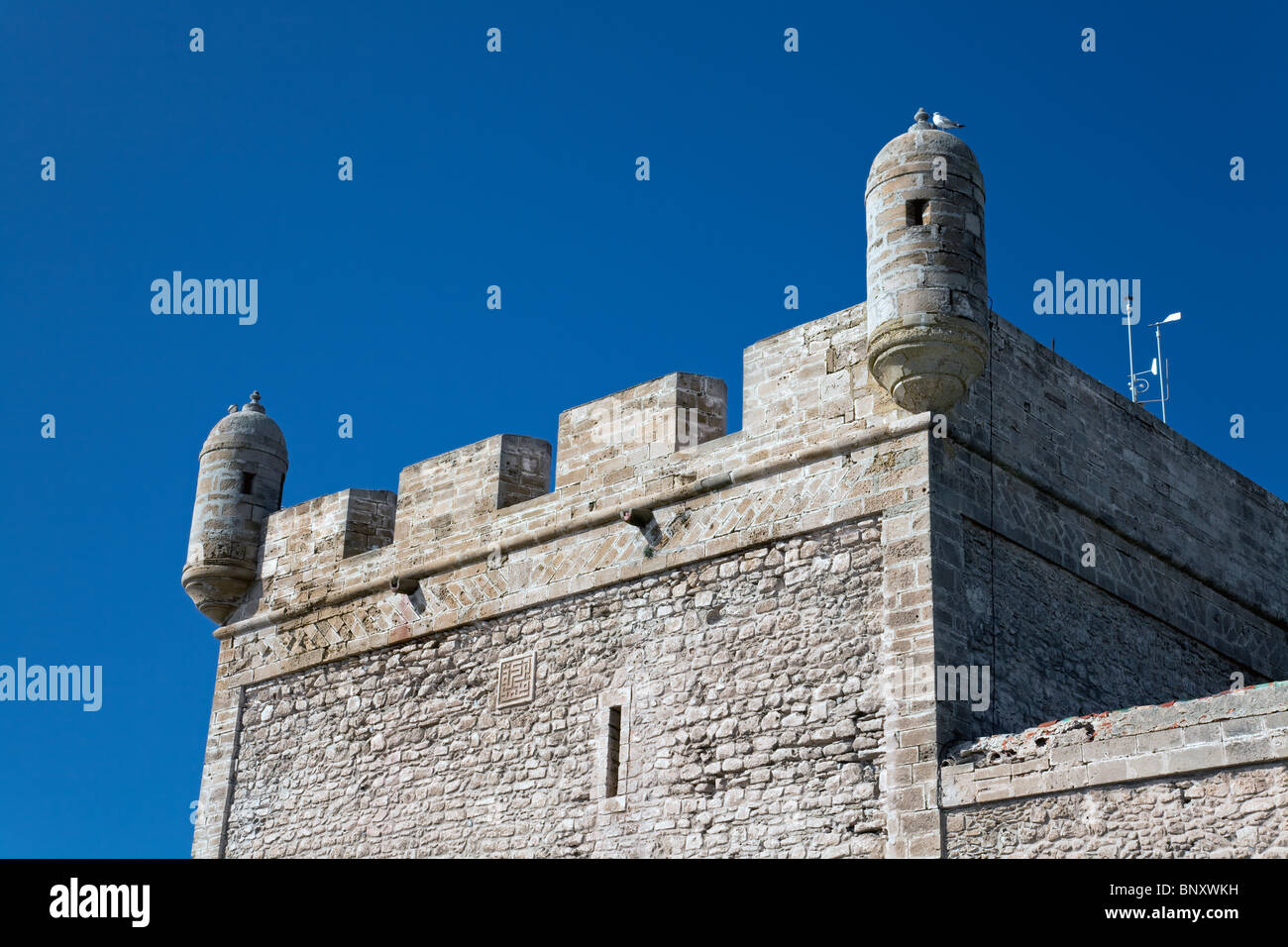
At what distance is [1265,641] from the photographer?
46.6ft

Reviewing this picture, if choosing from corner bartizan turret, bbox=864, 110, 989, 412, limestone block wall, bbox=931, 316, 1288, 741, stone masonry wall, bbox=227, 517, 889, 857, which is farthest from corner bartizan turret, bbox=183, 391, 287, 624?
limestone block wall, bbox=931, 316, 1288, 741

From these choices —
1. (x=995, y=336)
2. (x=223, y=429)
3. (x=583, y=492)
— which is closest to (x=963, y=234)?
(x=995, y=336)

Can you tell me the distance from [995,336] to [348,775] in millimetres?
5980

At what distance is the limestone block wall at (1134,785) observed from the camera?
9.23 meters

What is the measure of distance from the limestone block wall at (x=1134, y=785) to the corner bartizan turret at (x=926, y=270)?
2.43m

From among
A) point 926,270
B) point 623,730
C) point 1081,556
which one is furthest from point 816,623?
point 926,270

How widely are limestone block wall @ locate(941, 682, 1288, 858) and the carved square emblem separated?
145 inches

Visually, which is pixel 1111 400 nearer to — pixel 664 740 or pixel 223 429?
pixel 664 740

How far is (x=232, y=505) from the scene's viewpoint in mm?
15789

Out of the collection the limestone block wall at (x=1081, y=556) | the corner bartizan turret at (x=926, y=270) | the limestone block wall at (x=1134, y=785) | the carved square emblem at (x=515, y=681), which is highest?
the corner bartizan turret at (x=926, y=270)

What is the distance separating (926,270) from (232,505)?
7.09 m

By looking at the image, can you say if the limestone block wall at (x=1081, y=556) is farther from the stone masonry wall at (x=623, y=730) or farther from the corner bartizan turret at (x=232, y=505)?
the corner bartizan turret at (x=232, y=505)

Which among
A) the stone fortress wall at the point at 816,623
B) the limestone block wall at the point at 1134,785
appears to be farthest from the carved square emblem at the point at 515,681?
the limestone block wall at the point at 1134,785

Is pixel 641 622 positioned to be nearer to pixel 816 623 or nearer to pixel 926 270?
pixel 816 623
